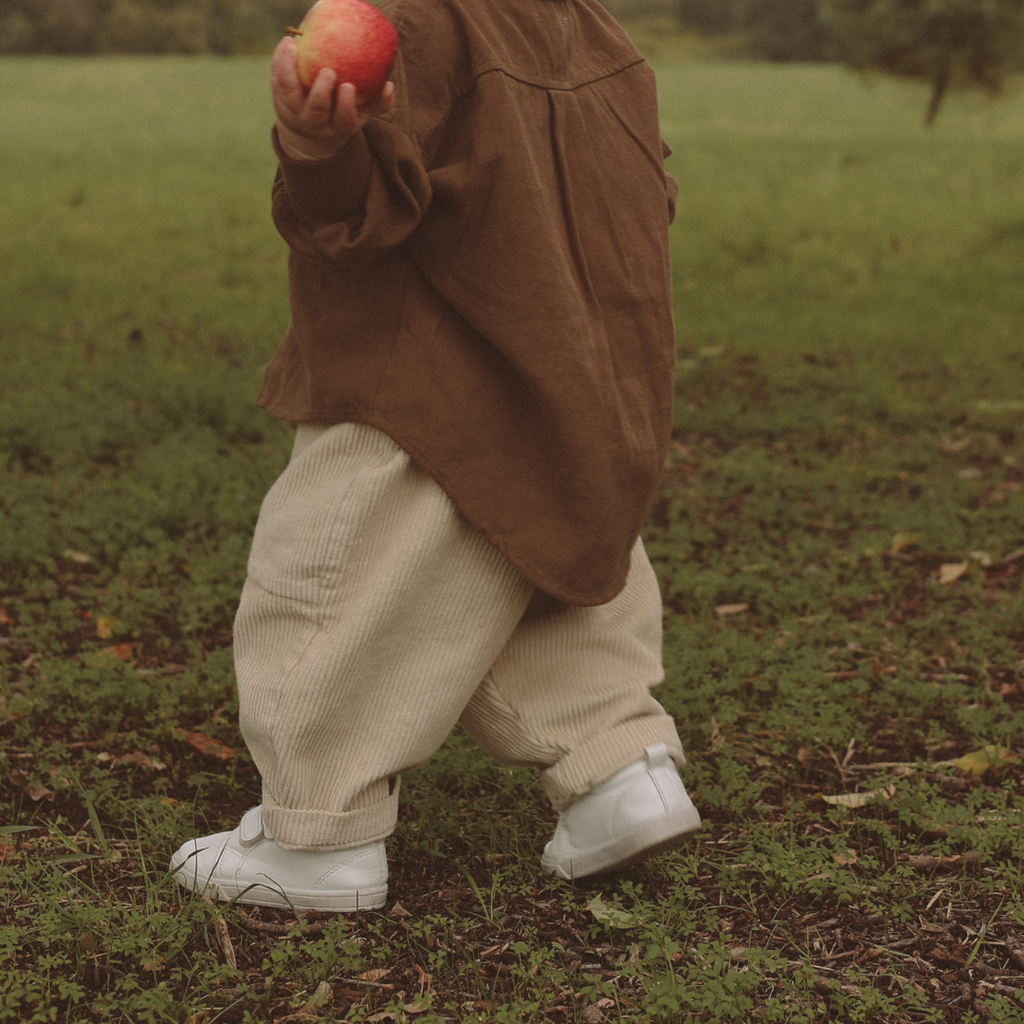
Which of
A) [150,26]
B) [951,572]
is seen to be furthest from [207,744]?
[150,26]

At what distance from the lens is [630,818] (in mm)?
2123

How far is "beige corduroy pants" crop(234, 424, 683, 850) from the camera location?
6.47 ft

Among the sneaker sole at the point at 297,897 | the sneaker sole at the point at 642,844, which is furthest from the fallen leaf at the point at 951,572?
the sneaker sole at the point at 297,897

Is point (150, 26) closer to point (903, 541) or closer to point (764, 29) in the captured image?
point (764, 29)

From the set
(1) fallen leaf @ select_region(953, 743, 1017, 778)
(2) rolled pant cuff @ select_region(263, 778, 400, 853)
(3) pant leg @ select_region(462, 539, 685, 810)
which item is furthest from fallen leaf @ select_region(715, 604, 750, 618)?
(2) rolled pant cuff @ select_region(263, 778, 400, 853)

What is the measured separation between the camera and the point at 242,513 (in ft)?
13.6

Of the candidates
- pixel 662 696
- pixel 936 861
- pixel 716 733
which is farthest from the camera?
pixel 662 696

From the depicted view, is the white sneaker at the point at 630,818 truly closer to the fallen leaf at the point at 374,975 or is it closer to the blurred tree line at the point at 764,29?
the fallen leaf at the point at 374,975

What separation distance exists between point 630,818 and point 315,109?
4.17 ft

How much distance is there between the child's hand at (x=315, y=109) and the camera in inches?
63.6

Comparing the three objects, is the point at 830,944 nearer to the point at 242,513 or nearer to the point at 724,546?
the point at 724,546

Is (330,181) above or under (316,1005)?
above

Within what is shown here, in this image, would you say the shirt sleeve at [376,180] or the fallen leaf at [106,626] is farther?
the fallen leaf at [106,626]

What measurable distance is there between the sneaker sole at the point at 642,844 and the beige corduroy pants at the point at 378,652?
4.4 inches
